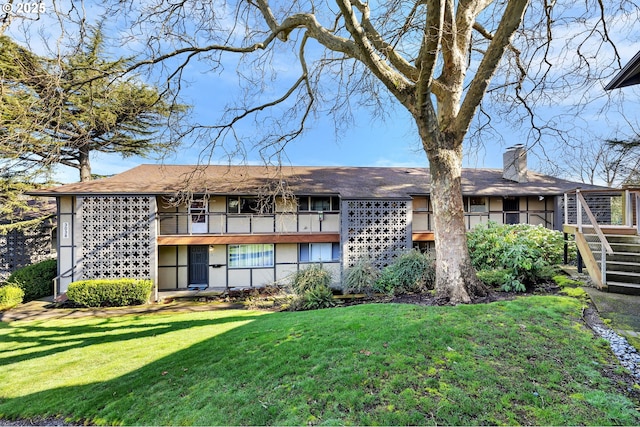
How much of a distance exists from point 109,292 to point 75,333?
3434 millimetres

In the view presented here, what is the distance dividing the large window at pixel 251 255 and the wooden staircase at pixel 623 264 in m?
11.5

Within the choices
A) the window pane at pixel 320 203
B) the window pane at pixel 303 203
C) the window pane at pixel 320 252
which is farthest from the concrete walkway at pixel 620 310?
the window pane at pixel 303 203

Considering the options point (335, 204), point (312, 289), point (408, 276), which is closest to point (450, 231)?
point (408, 276)

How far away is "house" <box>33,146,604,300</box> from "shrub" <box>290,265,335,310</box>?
1.33 m

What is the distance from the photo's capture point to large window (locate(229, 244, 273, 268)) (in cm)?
1330

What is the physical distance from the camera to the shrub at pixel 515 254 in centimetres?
720

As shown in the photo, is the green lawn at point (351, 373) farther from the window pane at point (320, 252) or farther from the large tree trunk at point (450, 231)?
the window pane at point (320, 252)

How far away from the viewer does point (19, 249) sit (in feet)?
48.0

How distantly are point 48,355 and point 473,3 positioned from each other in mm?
13372

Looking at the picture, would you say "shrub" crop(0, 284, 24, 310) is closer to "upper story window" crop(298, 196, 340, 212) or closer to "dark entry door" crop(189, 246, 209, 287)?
"dark entry door" crop(189, 246, 209, 287)

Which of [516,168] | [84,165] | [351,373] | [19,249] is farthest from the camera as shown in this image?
A: [84,165]

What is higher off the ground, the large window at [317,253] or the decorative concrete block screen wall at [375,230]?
the decorative concrete block screen wall at [375,230]

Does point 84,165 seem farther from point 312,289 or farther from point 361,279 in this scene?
point 361,279

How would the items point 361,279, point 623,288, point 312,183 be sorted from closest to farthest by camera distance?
point 623,288 < point 361,279 < point 312,183
